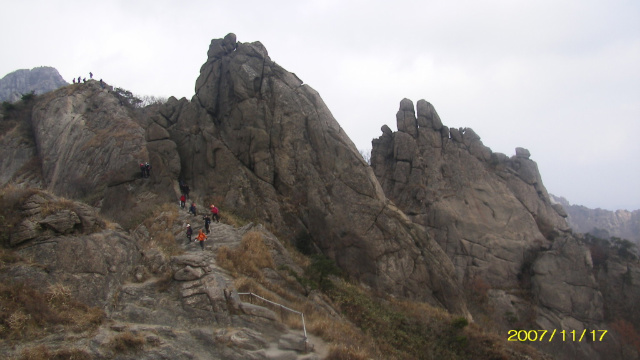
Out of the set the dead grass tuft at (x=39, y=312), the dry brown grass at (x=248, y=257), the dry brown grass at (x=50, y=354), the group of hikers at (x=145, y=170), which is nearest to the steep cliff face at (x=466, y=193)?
the dry brown grass at (x=248, y=257)

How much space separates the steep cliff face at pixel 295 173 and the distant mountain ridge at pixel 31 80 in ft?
514

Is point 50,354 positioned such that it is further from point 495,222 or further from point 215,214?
point 495,222

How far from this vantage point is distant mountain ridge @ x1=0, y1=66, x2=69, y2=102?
514 ft

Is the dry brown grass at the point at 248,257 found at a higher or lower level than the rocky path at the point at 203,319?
higher

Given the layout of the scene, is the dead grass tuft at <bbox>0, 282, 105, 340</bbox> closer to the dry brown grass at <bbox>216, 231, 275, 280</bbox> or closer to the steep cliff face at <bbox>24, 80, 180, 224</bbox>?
the dry brown grass at <bbox>216, 231, 275, 280</bbox>

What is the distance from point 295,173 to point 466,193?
2287cm

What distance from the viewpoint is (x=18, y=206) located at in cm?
1581

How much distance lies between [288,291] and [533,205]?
37.0 m

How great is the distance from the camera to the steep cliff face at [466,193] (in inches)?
1625

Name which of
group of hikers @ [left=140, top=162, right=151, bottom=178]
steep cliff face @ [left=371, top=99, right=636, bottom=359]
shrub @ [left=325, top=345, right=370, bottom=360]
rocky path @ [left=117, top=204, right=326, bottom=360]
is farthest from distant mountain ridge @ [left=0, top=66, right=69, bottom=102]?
shrub @ [left=325, top=345, right=370, bottom=360]

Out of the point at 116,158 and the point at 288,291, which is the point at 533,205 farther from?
the point at 116,158

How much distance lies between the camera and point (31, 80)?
532 ft
